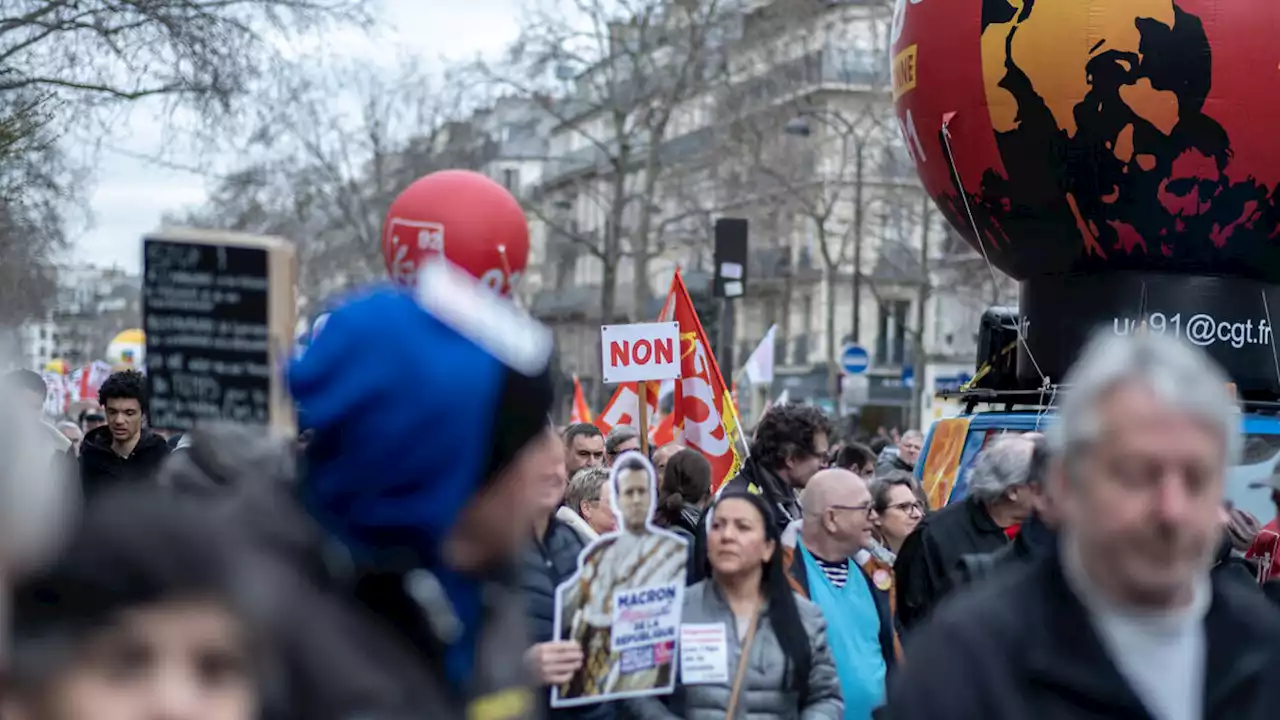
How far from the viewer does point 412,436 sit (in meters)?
1.90

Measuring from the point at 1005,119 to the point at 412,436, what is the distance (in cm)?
1007

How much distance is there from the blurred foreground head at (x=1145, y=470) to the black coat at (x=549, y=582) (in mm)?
2772

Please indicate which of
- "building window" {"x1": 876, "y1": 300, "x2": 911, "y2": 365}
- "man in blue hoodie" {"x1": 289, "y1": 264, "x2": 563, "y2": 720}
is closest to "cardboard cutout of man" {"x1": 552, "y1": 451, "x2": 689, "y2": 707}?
"man in blue hoodie" {"x1": 289, "y1": 264, "x2": 563, "y2": 720}

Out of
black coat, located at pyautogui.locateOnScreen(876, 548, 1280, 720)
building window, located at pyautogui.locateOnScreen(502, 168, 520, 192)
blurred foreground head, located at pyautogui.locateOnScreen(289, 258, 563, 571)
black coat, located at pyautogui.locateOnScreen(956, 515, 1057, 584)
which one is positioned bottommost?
black coat, located at pyautogui.locateOnScreen(956, 515, 1057, 584)

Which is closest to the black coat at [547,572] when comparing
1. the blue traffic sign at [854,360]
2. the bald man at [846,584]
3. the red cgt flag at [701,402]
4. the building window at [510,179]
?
the bald man at [846,584]

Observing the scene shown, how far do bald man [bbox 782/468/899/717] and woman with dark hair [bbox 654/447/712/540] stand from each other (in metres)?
1.17

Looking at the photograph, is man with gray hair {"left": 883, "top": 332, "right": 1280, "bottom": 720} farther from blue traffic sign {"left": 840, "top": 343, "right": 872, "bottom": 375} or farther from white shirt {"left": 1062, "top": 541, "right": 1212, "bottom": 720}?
blue traffic sign {"left": 840, "top": 343, "right": 872, "bottom": 375}

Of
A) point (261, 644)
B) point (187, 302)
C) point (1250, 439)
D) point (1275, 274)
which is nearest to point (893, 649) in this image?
point (187, 302)

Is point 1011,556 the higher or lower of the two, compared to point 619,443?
higher

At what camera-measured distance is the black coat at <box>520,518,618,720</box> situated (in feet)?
17.6

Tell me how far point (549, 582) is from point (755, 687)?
2.47 ft

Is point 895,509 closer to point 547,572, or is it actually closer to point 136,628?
point 547,572

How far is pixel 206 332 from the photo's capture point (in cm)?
383

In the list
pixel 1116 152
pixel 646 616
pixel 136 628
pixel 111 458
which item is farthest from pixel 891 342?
pixel 136 628
